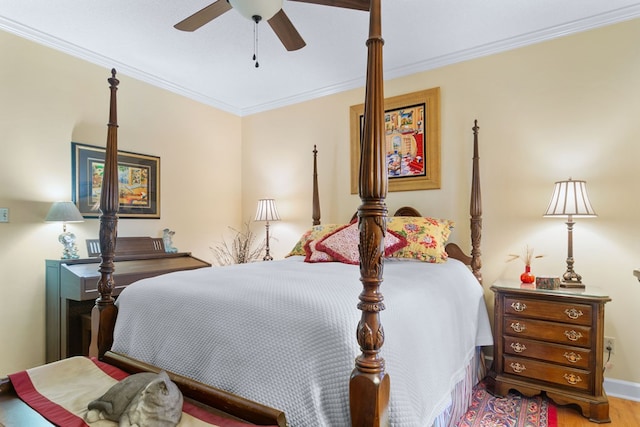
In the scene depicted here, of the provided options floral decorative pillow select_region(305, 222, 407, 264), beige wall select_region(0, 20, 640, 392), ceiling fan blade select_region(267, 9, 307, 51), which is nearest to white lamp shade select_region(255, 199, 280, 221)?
beige wall select_region(0, 20, 640, 392)

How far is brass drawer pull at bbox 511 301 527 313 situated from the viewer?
7.47ft

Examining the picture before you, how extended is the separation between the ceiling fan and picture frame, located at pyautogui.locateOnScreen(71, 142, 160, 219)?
1.59 metres

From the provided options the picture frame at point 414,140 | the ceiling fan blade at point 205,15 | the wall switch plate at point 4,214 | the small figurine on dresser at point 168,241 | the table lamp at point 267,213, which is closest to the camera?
the ceiling fan blade at point 205,15

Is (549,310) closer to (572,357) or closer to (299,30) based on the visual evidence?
(572,357)

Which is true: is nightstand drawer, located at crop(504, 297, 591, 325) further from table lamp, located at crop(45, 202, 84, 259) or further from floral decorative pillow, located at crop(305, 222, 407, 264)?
table lamp, located at crop(45, 202, 84, 259)

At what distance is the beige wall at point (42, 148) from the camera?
2.54 metres

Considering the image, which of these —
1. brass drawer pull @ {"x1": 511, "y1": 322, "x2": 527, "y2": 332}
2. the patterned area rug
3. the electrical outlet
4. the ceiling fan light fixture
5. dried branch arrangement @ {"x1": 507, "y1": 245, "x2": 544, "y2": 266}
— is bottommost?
the patterned area rug

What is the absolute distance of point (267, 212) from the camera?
380 cm

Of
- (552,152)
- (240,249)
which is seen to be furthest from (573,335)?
(240,249)

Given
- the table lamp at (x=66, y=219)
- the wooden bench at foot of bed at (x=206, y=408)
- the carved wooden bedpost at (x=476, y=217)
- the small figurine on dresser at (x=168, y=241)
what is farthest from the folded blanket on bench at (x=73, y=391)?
the carved wooden bedpost at (x=476, y=217)

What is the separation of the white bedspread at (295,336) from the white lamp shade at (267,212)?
6.05 feet

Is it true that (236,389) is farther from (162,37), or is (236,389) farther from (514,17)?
(514,17)

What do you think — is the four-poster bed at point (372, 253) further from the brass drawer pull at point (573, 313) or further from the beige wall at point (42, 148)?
the beige wall at point (42, 148)

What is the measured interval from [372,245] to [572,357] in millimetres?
1879
